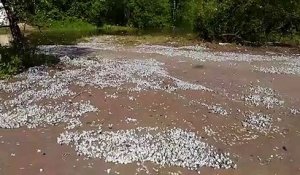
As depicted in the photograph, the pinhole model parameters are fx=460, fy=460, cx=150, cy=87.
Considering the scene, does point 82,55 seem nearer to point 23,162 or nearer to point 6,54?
point 6,54

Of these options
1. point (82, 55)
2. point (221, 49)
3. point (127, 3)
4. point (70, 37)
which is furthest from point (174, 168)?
point (127, 3)

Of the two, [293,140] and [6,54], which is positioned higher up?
[6,54]

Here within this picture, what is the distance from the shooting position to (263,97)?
1944 cm

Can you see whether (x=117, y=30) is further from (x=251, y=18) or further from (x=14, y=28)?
(x=14, y=28)

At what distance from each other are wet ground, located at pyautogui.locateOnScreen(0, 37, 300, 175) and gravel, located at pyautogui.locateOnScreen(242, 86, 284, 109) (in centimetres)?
4

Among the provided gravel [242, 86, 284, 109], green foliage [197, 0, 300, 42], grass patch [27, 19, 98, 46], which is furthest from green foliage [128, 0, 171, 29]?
gravel [242, 86, 284, 109]

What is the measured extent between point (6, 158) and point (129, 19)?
42.4m

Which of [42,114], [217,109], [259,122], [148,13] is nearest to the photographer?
[259,122]

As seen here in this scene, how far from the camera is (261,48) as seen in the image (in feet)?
115

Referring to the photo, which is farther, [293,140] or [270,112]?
[270,112]

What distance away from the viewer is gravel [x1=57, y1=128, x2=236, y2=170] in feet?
42.6

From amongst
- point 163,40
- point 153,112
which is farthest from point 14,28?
point 163,40

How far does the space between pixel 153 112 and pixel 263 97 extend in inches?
216

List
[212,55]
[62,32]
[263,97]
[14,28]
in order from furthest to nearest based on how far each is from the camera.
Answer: [62,32]
[212,55]
[14,28]
[263,97]
